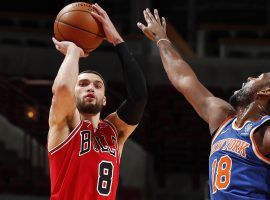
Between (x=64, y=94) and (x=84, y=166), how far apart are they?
19.0 inches

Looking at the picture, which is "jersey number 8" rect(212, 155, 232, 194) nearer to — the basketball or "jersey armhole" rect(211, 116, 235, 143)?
"jersey armhole" rect(211, 116, 235, 143)

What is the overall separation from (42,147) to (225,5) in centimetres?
863

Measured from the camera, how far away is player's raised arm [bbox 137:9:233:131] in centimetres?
387

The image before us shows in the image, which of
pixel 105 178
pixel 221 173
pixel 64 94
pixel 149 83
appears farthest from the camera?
pixel 149 83

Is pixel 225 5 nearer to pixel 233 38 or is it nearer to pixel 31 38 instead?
pixel 233 38

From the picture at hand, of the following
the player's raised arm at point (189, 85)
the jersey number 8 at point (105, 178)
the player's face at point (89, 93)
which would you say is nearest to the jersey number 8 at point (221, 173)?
the player's raised arm at point (189, 85)

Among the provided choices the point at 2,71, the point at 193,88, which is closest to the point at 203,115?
the point at 193,88

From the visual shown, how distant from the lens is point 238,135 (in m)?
3.56

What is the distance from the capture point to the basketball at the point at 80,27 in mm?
4383

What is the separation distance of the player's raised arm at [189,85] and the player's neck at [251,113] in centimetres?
17

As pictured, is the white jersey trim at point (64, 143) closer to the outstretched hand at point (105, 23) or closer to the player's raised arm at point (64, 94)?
the player's raised arm at point (64, 94)

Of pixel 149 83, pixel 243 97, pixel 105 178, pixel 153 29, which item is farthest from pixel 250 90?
pixel 149 83

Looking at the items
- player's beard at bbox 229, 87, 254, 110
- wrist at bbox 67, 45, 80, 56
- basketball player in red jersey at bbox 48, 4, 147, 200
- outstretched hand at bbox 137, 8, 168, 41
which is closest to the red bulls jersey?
basketball player in red jersey at bbox 48, 4, 147, 200

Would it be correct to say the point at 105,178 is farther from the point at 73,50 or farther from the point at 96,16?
the point at 96,16
